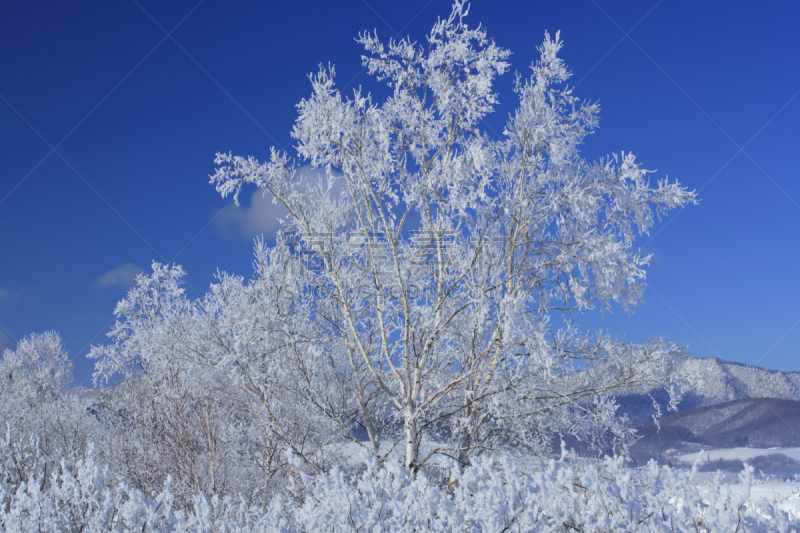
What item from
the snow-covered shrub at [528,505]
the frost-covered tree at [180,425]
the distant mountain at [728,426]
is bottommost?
the snow-covered shrub at [528,505]

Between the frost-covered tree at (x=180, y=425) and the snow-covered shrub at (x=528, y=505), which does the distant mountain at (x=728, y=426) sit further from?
the snow-covered shrub at (x=528, y=505)

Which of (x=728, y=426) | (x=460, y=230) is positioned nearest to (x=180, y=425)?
(x=460, y=230)

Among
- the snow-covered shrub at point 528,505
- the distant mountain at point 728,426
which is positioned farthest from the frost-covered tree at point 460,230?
the distant mountain at point 728,426

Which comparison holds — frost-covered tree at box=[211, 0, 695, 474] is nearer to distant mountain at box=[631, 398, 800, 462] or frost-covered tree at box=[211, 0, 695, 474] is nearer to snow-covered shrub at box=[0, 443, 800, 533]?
snow-covered shrub at box=[0, 443, 800, 533]

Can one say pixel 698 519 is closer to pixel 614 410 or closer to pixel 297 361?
pixel 614 410

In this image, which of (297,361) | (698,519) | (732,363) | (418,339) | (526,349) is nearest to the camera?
(698,519)

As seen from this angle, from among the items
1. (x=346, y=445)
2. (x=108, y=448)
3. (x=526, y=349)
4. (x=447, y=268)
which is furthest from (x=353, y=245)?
(x=108, y=448)

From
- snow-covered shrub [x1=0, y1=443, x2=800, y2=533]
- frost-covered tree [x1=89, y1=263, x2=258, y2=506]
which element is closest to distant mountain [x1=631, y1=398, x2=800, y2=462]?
frost-covered tree [x1=89, y1=263, x2=258, y2=506]

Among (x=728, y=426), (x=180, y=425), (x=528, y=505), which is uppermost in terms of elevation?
(x=728, y=426)

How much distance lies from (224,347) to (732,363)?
5191 inches

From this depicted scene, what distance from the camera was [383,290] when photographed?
6418 millimetres

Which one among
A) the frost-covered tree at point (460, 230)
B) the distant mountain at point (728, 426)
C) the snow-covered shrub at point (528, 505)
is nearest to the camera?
the snow-covered shrub at point (528, 505)

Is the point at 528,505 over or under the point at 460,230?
under

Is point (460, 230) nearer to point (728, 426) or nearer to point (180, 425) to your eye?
point (180, 425)
